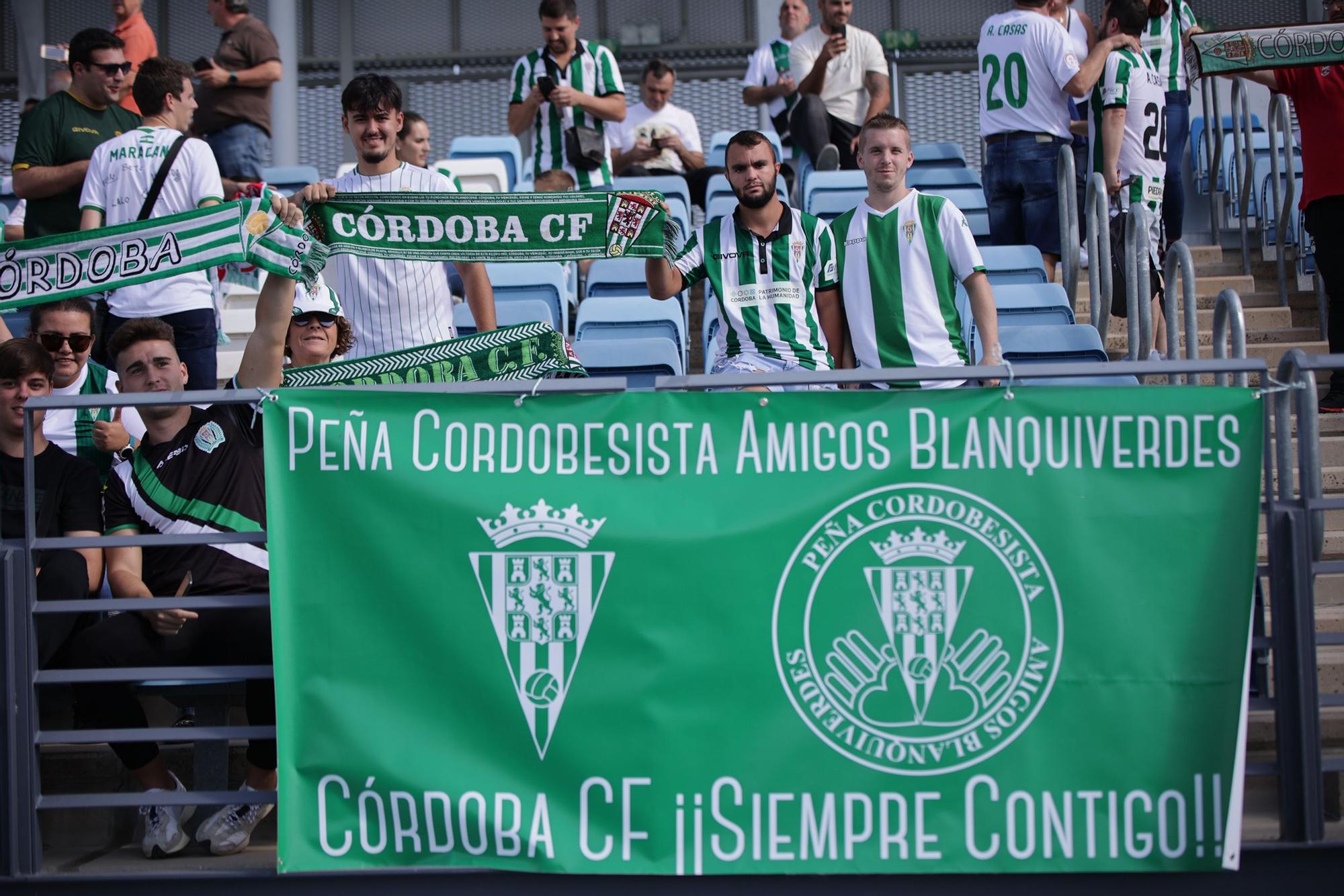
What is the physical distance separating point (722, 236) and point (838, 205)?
2.55 metres

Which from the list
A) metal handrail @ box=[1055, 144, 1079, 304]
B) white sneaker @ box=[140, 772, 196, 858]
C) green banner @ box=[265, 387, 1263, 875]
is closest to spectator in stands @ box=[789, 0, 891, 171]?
metal handrail @ box=[1055, 144, 1079, 304]

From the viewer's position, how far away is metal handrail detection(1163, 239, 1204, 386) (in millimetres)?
4875

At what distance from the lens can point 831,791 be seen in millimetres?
3533

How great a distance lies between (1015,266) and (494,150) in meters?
5.07

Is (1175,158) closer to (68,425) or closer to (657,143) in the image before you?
(657,143)

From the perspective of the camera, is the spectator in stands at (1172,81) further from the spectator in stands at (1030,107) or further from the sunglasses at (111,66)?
the sunglasses at (111,66)

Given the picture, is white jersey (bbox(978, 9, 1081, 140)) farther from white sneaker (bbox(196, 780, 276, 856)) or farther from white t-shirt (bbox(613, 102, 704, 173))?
white sneaker (bbox(196, 780, 276, 856))

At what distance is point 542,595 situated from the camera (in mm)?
3621

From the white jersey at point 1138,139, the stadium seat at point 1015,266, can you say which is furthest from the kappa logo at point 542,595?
the white jersey at point 1138,139

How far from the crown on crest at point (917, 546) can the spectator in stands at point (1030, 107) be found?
4.20m

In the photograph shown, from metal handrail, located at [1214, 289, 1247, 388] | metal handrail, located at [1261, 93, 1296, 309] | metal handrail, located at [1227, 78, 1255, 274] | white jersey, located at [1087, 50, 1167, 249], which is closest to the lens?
metal handrail, located at [1214, 289, 1247, 388]

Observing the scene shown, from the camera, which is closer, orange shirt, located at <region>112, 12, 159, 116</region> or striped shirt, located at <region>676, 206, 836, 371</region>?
striped shirt, located at <region>676, 206, 836, 371</region>

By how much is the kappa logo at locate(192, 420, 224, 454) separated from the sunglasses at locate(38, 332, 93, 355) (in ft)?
2.68

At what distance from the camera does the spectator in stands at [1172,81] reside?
7.36 metres
